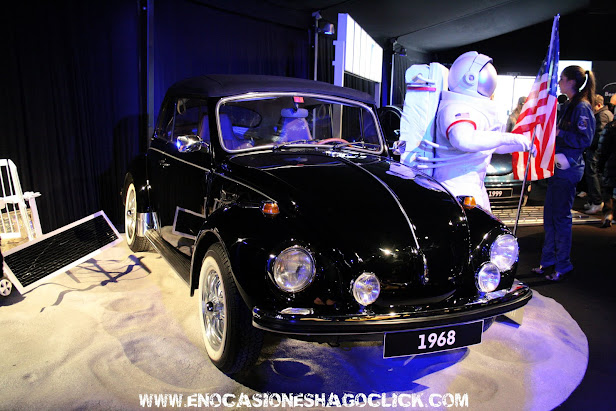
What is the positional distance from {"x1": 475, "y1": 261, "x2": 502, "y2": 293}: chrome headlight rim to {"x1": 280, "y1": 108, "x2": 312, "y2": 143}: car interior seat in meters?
1.68

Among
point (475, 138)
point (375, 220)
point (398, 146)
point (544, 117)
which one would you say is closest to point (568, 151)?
point (544, 117)

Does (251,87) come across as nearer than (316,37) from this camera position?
Yes

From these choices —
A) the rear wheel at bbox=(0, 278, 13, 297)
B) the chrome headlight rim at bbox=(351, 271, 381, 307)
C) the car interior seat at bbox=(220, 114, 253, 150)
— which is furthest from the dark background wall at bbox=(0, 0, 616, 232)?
the chrome headlight rim at bbox=(351, 271, 381, 307)

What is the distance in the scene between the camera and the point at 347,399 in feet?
8.52

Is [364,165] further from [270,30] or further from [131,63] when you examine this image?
[270,30]

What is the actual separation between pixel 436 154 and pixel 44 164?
14.3 feet

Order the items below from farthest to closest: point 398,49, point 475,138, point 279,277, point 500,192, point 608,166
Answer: point 398,49 < point 608,166 < point 500,192 < point 475,138 < point 279,277

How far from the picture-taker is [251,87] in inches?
134

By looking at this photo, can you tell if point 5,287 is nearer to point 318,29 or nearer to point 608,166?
point 318,29

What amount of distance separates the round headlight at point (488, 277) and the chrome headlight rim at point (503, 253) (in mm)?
67

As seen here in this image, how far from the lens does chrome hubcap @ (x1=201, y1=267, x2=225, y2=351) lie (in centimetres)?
280

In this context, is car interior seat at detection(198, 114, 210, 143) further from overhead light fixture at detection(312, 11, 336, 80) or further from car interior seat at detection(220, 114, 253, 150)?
overhead light fixture at detection(312, 11, 336, 80)

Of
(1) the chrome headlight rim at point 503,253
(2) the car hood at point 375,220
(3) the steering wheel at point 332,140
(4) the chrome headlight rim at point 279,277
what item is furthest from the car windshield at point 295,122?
(1) the chrome headlight rim at point 503,253

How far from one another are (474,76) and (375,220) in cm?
204
